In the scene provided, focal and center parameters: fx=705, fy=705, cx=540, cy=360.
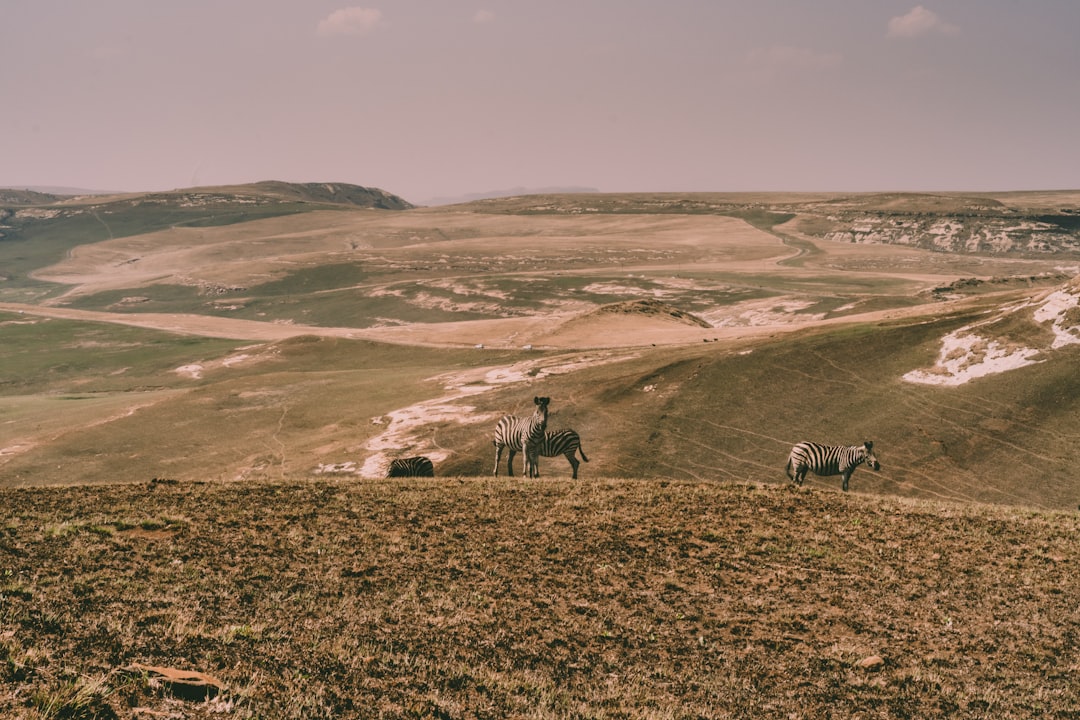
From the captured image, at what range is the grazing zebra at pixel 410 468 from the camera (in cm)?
4000

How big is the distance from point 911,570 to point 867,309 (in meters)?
126

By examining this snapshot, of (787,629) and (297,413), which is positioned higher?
(787,629)

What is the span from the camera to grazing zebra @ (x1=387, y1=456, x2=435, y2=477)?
131ft

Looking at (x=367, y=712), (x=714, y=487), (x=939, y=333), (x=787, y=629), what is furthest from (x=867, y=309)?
(x=367, y=712)

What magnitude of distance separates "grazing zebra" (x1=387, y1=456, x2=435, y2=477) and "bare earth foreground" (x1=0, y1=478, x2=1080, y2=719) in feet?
39.9

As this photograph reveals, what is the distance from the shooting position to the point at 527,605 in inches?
716

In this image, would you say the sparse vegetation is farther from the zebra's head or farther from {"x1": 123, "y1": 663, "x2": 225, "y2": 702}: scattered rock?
the zebra's head

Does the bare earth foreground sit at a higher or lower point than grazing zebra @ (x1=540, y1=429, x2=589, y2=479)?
higher

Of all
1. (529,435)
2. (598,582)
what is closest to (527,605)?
(598,582)

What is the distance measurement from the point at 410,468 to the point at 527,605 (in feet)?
75.7

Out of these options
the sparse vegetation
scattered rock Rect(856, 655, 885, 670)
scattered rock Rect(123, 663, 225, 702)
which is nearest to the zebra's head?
the sparse vegetation

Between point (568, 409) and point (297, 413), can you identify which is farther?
point (297, 413)

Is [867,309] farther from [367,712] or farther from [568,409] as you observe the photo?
[367,712]

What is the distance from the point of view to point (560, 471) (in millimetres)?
48438
